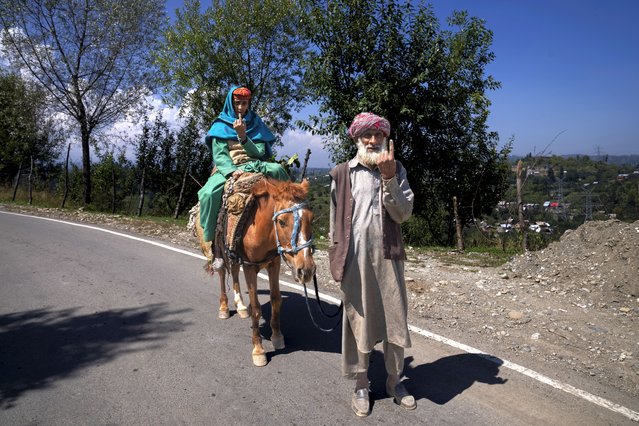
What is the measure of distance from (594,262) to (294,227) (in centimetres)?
542

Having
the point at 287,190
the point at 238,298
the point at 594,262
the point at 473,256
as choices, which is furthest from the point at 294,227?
the point at 473,256

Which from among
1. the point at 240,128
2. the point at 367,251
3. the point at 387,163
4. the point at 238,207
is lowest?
the point at 367,251

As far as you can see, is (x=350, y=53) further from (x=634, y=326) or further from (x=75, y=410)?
(x=75, y=410)

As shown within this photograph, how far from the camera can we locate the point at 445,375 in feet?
12.6

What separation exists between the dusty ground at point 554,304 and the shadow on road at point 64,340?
2740 mm

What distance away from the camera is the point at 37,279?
6500mm

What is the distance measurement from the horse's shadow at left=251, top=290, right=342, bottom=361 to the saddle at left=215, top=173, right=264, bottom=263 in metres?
1.17

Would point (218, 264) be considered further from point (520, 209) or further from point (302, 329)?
point (520, 209)

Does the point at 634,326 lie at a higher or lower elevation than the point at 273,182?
lower

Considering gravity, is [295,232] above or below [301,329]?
above

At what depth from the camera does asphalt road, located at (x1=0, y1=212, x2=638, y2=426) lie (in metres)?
3.19

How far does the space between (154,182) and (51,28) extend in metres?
7.41

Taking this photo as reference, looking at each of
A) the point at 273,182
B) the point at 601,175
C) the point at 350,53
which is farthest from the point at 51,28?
the point at 601,175

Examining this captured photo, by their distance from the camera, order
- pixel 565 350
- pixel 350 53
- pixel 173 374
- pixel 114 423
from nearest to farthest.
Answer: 1. pixel 114 423
2. pixel 173 374
3. pixel 565 350
4. pixel 350 53
